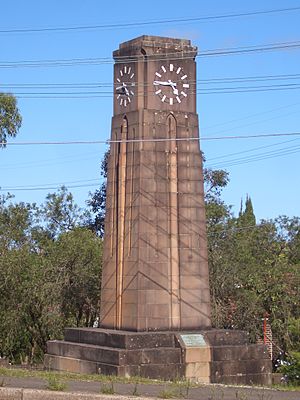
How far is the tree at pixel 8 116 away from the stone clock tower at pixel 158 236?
932 centimetres

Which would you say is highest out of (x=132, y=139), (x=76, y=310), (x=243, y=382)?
(x=132, y=139)

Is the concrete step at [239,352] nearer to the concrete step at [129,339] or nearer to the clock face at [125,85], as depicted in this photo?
the concrete step at [129,339]

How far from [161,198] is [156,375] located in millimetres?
4020

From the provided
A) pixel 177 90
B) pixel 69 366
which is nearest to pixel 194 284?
pixel 69 366

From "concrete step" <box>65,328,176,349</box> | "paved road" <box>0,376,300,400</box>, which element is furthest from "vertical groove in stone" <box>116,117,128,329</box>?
"paved road" <box>0,376,300,400</box>

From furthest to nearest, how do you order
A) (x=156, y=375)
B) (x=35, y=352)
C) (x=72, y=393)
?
(x=35, y=352)
(x=156, y=375)
(x=72, y=393)

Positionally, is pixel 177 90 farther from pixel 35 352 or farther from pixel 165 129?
pixel 35 352

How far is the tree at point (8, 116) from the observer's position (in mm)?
26047

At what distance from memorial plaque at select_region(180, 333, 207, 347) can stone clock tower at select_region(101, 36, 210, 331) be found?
56 centimetres

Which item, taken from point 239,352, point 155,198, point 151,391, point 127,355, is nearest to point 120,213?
point 155,198

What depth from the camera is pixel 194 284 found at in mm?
16750

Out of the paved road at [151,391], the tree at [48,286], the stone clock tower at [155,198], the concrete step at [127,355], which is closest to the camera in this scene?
the paved road at [151,391]

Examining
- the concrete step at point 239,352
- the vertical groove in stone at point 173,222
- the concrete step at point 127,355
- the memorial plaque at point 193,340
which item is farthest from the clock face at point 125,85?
the concrete step at point 239,352

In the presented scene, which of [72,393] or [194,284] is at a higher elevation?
[194,284]
